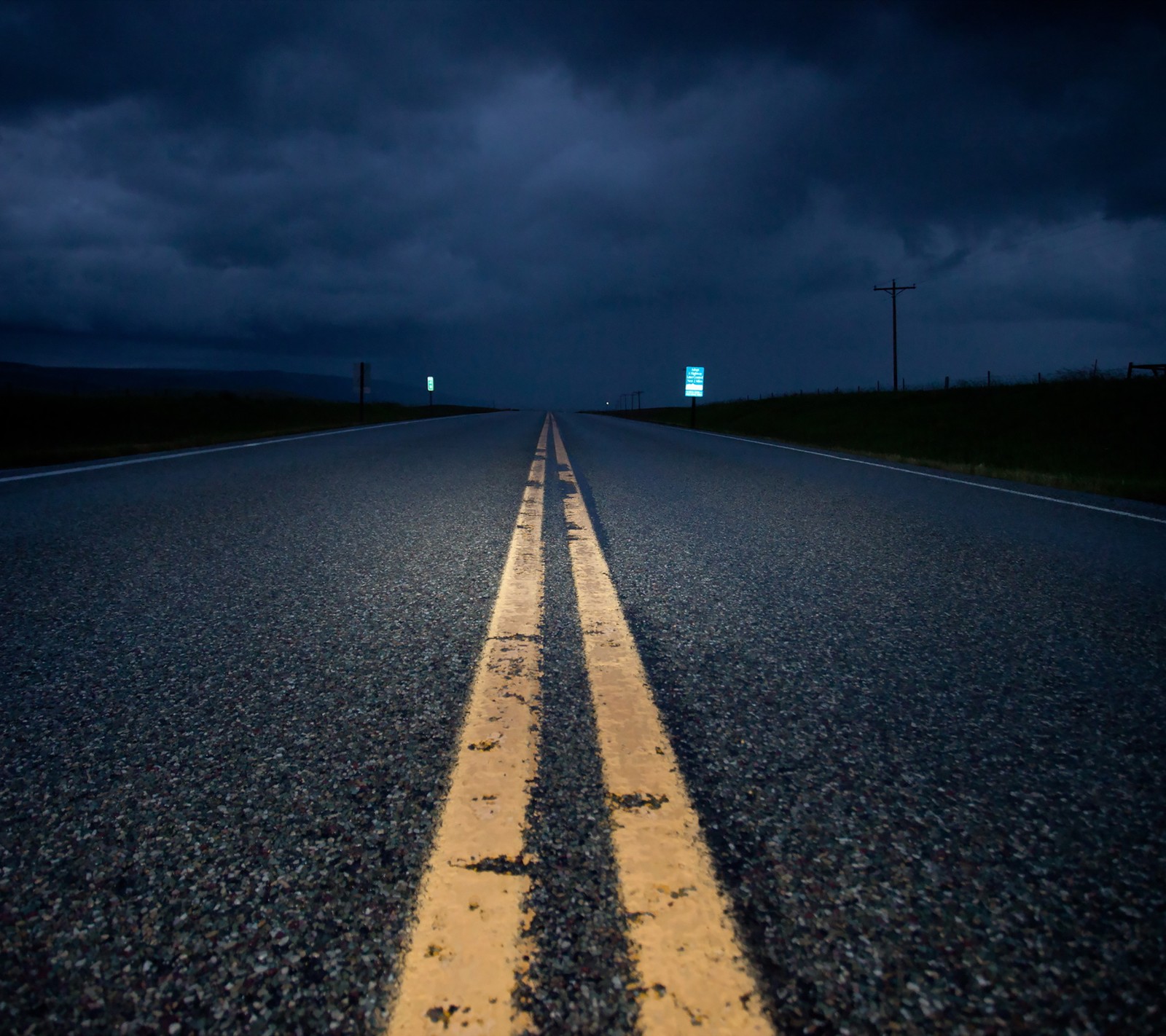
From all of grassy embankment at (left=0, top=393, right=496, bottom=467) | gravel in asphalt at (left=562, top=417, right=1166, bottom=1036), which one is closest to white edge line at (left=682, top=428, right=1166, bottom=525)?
gravel in asphalt at (left=562, top=417, right=1166, bottom=1036)

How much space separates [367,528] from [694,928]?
173 inches

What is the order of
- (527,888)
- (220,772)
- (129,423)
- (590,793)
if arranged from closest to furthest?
(527,888) < (590,793) < (220,772) < (129,423)

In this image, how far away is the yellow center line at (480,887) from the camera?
1.01m

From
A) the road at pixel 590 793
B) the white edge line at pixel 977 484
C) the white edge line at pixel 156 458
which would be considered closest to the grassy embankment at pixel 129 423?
the white edge line at pixel 156 458

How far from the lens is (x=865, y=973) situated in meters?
1.09

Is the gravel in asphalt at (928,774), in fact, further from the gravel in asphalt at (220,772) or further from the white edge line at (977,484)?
the white edge line at (977,484)

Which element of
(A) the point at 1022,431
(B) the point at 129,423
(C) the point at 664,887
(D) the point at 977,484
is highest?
(B) the point at 129,423

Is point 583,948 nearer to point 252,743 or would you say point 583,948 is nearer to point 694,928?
point 694,928

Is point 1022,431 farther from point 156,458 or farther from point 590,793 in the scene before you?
point 590,793

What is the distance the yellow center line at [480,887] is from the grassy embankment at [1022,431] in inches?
358

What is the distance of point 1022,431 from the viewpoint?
929 inches

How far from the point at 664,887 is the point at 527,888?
9.5 inches

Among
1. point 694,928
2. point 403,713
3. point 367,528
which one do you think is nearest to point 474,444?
point 367,528

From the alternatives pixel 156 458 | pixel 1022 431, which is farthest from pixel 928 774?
pixel 1022 431
